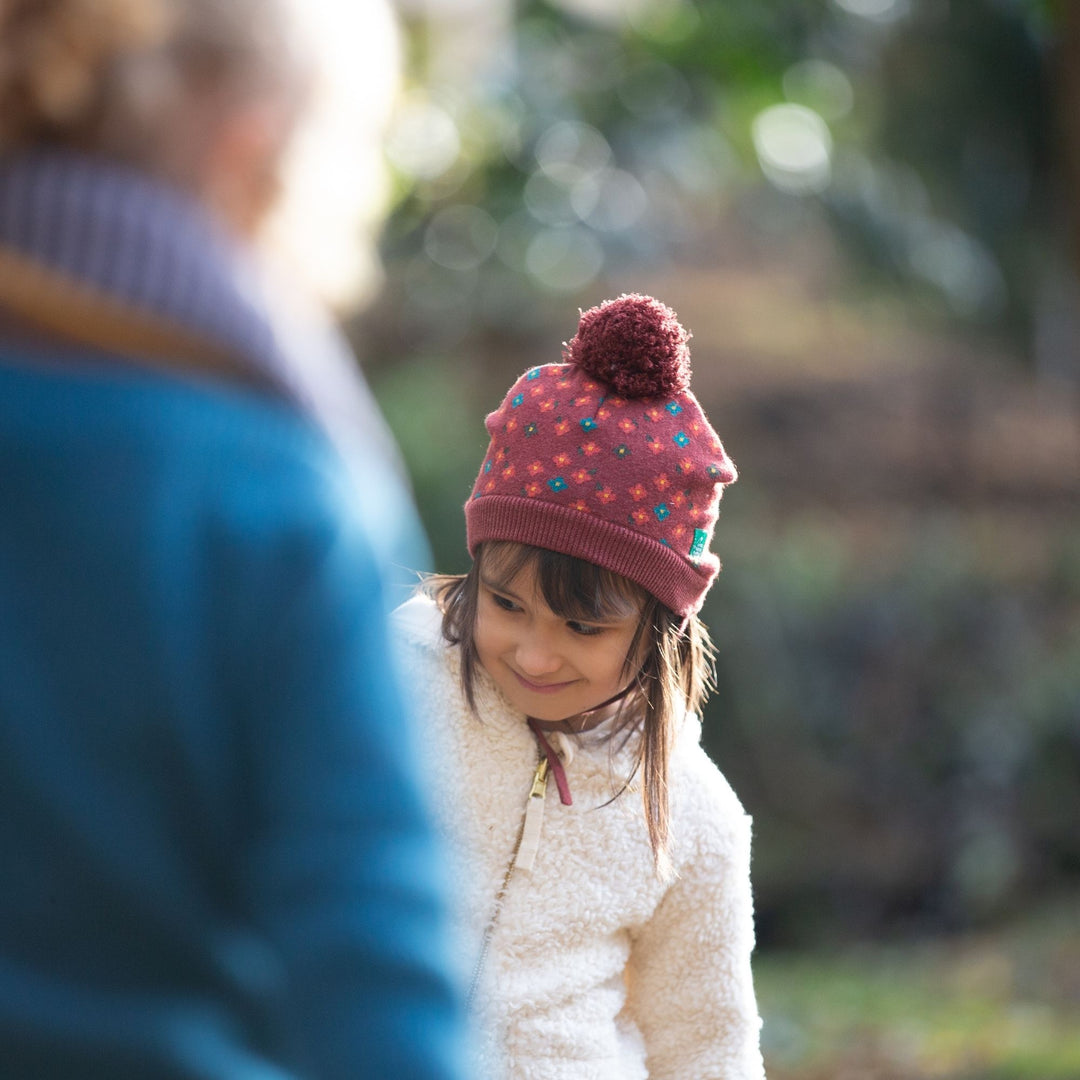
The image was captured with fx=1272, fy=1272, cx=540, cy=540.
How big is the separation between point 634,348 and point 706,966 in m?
0.83

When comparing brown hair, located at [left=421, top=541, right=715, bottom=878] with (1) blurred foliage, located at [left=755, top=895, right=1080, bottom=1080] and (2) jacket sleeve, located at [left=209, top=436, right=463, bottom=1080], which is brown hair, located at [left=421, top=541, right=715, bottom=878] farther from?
(1) blurred foliage, located at [left=755, top=895, right=1080, bottom=1080]

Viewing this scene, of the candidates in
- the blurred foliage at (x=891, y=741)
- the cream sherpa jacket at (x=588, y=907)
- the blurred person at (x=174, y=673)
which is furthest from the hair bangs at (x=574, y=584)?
the blurred foliage at (x=891, y=741)

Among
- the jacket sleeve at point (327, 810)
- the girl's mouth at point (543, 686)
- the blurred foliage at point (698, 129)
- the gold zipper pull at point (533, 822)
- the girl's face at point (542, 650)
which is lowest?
the jacket sleeve at point (327, 810)

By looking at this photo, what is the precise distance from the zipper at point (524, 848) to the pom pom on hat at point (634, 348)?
52cm

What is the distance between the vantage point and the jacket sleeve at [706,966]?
170 centimetres

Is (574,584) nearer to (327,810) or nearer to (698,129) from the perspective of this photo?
(327,810)

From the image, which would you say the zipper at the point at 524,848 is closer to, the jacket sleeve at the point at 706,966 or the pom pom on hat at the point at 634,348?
the jacket sleeve at the point at 706,966

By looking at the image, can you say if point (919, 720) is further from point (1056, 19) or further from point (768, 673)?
point (1056, 19)

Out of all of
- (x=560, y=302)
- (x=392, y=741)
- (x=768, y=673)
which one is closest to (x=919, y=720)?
(x=768, y=673)

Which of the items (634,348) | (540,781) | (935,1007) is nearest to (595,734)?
(540,781)

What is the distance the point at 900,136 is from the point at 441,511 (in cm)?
377

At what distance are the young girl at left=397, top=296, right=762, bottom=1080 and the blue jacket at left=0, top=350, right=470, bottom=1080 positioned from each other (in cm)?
71

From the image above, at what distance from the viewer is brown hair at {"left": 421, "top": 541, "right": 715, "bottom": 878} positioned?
5.28 ft

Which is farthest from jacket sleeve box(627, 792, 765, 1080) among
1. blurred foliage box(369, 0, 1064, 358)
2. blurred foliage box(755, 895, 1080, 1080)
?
blurred foliage box(369, 0, 1064, 358)
